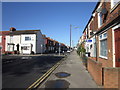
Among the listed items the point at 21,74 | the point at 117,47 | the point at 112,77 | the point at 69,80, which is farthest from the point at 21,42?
the point at 112,77

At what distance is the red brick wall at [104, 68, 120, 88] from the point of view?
15.2ft

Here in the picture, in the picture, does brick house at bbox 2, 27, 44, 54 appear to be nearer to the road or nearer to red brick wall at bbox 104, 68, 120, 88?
the road

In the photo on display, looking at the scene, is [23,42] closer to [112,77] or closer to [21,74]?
[21,74]

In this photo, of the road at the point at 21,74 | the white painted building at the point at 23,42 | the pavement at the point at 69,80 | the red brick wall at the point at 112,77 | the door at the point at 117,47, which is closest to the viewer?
the red brick wall at the point at 112,77

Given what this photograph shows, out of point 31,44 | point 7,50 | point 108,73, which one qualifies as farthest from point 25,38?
point 108,73

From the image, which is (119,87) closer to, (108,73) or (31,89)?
(108,73)

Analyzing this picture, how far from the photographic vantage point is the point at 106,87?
15.6 ft

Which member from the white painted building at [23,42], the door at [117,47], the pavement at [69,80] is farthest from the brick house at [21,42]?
the door at [117,47]

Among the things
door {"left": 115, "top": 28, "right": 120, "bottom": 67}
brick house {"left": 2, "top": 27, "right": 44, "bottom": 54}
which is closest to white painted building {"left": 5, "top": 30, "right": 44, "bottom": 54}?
brick house {"left": 2, "top": 27, "right": 44, "bottom": 54}

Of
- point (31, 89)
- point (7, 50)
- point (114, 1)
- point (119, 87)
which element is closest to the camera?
point (119, 87)

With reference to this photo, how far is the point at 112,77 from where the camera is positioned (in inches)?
184

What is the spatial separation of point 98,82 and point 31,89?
10.7 feet

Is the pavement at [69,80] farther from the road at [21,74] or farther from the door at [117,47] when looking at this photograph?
the door at [117,47]

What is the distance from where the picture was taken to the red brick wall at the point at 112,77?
4.62m
